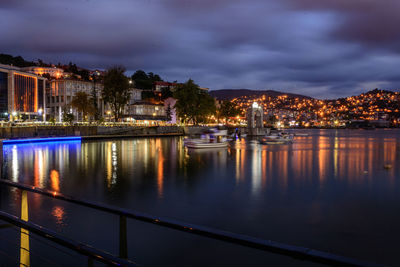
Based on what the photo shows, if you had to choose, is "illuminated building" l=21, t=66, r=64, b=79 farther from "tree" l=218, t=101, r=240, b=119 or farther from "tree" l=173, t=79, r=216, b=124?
"tree" l=218, t=101, r=240, b=119

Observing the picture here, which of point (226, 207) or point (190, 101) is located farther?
point (190, 101)

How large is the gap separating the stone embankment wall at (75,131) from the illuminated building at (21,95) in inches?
895

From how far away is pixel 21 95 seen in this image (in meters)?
91.7

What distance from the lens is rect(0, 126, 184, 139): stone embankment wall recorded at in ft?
204

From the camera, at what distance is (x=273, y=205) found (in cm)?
1426

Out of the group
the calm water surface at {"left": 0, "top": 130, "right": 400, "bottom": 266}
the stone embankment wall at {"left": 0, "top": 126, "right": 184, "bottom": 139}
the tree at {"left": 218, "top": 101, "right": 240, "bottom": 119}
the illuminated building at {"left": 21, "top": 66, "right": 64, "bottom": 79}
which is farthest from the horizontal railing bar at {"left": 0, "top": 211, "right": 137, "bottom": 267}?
the tree at {"left": 218, "top": 101, "right": 240, "bottom": 119}

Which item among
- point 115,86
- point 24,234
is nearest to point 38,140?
point 115,86

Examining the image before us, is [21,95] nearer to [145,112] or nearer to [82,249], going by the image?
[145,112]

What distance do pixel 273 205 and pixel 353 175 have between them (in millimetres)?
12277

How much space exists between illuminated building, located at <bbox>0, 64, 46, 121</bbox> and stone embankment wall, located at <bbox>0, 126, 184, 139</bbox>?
22.7 meters

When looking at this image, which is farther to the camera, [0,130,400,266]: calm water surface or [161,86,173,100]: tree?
[161,86,173,100]: tree

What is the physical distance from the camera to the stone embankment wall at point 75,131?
62.2 meters

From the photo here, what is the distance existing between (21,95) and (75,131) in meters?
32.7

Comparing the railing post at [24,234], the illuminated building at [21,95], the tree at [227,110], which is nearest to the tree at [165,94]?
the tree at [227,110]
